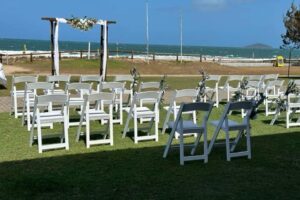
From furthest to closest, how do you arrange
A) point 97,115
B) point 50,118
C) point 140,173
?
point 97,115 < point 50,118 < point 140,173

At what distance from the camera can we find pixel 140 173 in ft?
20.5

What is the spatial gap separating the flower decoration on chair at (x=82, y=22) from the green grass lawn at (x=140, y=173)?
1061 cm

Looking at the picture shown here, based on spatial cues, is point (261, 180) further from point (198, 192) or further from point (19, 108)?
point (19, 108)

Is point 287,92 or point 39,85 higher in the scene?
point 39,85

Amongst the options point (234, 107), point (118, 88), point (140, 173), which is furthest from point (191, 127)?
point (118, 88)

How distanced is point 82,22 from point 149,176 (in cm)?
1319

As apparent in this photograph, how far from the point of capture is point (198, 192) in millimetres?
5523

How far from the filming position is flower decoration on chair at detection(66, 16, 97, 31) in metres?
18.4

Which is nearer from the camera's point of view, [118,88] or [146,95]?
[146,95]

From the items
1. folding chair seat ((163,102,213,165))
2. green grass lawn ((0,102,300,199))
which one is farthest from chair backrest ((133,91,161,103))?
folding chair seat ((163,102,213,165))

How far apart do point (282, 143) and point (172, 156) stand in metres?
2.31

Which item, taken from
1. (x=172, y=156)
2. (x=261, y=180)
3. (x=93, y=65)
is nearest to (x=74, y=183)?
(x=172, y=156)

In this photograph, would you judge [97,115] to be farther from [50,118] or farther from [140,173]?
[140,173]

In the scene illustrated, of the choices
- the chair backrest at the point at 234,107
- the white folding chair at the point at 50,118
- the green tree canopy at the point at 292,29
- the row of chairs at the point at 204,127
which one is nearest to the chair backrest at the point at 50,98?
the white folding chair at the point at 50,118
